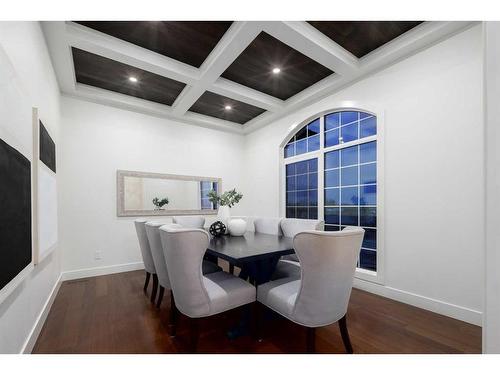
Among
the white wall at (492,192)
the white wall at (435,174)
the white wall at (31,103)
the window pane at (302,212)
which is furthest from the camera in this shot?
the window pane at (302,212)

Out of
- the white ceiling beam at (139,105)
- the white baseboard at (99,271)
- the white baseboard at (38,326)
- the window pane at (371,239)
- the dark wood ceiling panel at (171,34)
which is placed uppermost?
the dark wood ceiling panel at (171,34)

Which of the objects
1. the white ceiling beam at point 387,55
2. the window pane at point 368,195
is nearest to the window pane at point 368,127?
the white ceiling beam at point 387,55

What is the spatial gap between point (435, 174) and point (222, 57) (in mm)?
2593

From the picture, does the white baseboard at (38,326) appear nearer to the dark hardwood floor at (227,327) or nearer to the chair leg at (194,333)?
the dark hardwood floor at (227,327)

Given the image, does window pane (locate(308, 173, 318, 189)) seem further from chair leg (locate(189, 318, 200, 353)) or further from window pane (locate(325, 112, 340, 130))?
chair leg (locate(189, 318, 200, 353))

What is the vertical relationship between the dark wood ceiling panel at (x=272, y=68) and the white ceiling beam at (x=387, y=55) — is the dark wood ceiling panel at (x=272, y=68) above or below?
above

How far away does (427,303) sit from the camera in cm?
231

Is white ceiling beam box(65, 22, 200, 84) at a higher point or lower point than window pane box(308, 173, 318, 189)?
higher

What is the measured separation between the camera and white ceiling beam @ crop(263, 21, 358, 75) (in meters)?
2.12

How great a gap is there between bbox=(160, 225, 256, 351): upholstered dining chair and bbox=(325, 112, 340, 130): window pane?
9.36ft

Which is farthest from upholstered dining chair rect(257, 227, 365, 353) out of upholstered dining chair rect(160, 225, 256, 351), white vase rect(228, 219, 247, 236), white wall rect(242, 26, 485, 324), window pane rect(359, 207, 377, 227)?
window pane rect(359, 207, 377, 227)

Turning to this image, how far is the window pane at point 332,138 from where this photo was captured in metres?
3.44

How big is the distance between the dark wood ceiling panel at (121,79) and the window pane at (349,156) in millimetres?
2601
